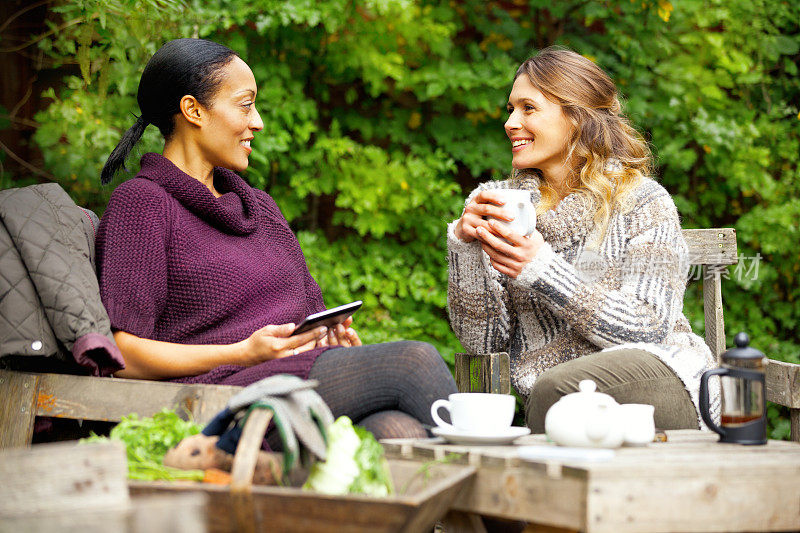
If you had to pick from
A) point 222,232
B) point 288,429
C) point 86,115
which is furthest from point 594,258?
point 86,115

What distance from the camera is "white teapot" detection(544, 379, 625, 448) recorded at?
149 cm

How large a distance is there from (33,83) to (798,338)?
3.75m

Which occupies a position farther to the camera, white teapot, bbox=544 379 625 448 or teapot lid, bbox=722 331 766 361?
teapot lid, bbox=722 331 766 361

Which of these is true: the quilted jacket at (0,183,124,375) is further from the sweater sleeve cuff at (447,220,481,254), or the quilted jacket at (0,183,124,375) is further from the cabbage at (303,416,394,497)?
the sweater sleeve cuff at (447,220,481,254)

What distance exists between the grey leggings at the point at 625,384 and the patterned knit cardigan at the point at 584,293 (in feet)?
Answer: 0.16

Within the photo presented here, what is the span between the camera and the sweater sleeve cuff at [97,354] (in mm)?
1789

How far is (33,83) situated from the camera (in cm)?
361

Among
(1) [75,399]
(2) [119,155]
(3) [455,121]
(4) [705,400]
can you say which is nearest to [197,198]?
(2) [119,155]

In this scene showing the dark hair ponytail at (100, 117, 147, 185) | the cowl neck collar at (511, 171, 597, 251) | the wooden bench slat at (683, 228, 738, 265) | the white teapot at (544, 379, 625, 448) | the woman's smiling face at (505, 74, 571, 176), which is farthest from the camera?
the wooden bench slat at (683, 228, 738, 265)

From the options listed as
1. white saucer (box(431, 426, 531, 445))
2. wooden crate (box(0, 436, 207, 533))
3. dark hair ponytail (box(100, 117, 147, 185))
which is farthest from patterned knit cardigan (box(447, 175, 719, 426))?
wooden crate (box(0, 436, 207, 533))

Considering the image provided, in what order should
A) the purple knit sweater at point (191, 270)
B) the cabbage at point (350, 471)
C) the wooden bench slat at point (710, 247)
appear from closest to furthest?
the cabbage at point (350, 471), the purple knit sweater at point (191, 270), the wooden bench slat at point (710, 247)

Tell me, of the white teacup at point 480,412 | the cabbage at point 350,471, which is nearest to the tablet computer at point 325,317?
the white teacup at point 480,412

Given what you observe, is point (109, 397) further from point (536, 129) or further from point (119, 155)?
point (536, 129)

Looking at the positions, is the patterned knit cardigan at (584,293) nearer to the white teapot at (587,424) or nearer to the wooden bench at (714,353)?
the wooden bench at (714,353)
